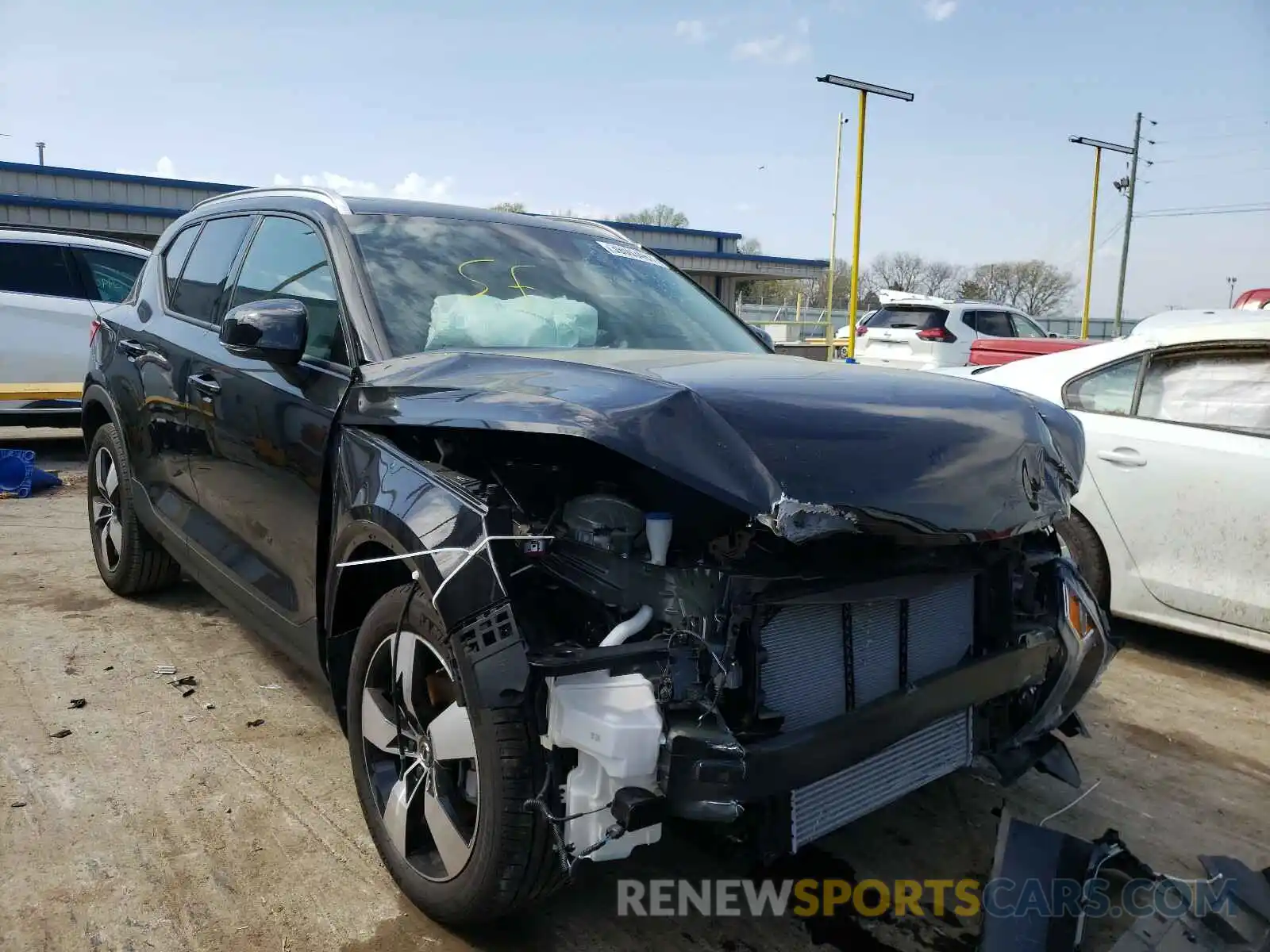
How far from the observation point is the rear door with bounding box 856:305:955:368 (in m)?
14.2

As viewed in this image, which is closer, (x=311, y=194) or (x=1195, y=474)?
(x=311, y=194)

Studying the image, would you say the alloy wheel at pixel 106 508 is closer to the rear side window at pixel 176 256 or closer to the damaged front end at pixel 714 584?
the rear side window at pixel 176 256

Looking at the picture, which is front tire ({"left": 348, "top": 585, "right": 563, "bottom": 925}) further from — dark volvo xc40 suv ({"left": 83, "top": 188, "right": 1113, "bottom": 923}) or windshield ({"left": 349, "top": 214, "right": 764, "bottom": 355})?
windshield ({"left": 349, "top": 214, "right": 764, "bottom": 355})

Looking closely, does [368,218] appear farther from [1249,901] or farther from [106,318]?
[1249,901]

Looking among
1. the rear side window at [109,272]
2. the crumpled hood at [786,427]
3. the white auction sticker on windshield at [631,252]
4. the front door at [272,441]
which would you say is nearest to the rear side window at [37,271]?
the rear side window at [109,272]

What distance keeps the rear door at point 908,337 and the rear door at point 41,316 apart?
32.9 feet

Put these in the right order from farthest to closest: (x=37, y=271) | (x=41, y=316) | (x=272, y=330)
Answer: (x=37, y=271) → (x=41, y=316) → (x=272, y=330)

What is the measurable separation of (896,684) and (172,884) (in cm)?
196

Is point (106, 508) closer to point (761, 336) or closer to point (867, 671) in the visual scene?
point (761, 336)

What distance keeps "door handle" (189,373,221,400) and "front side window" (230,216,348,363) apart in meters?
0.31

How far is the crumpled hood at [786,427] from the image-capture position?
6.21 feet

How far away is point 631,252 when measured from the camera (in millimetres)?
3889

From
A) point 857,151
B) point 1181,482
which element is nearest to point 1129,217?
point 857,151

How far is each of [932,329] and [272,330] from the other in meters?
13.0
